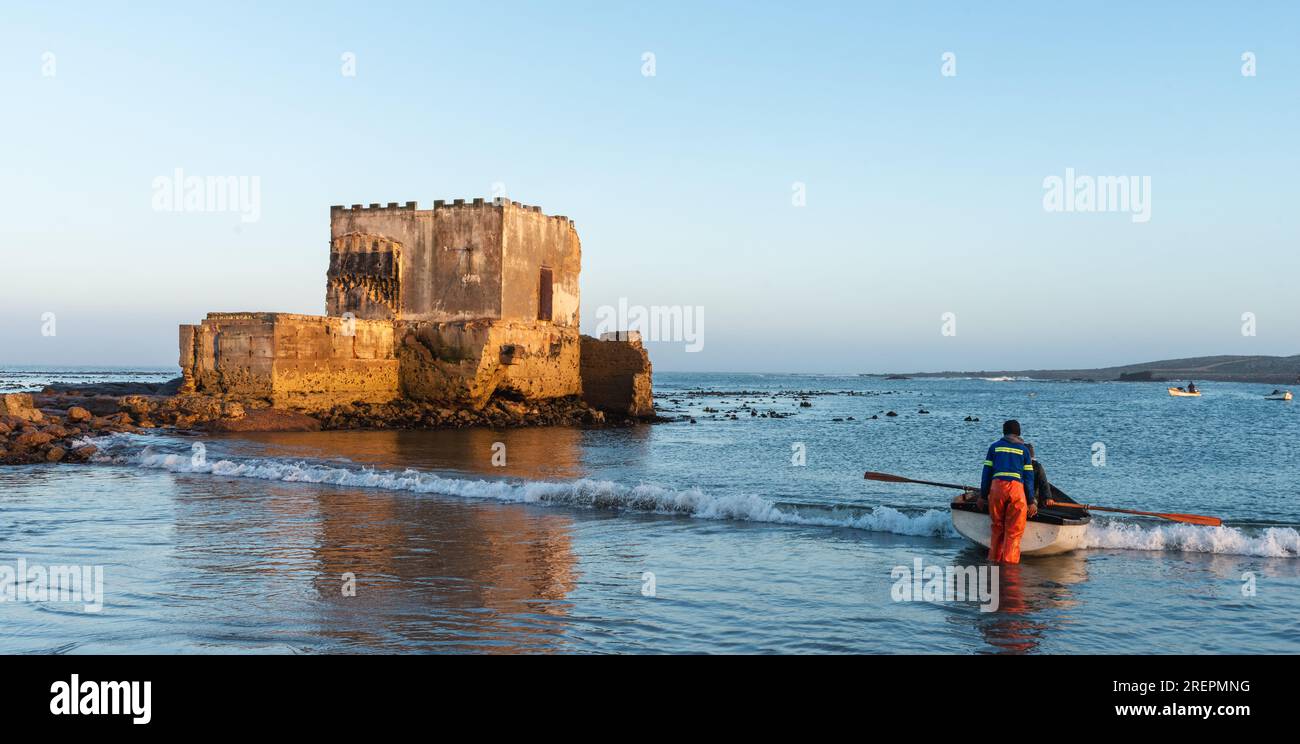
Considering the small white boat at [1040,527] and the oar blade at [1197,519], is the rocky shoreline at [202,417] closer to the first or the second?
the small white boat at [1040,527]

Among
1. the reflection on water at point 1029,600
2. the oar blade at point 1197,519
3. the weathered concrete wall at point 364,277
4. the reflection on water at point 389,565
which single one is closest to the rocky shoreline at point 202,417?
the weathered concrete wall at point 364,277

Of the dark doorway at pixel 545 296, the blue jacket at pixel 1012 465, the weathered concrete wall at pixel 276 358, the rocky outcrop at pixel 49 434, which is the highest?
the dark doorway at pixel 545 296

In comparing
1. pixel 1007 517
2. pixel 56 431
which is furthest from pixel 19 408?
pixel 1007 517

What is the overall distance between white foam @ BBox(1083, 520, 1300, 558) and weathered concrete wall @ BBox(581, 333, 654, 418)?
28505mm

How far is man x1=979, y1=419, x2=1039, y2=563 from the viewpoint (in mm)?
9898

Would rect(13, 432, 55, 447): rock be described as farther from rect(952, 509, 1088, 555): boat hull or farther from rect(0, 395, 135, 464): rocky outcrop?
rect(952, 509, 1088, 555): boat hull

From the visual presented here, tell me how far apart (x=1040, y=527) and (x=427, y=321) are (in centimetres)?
2738

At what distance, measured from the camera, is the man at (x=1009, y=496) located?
9898 mm

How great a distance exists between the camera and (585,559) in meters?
10.2

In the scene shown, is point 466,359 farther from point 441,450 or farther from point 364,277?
point 441,450

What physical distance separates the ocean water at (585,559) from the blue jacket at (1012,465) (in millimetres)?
907

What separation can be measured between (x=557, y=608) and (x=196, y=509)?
778cm
